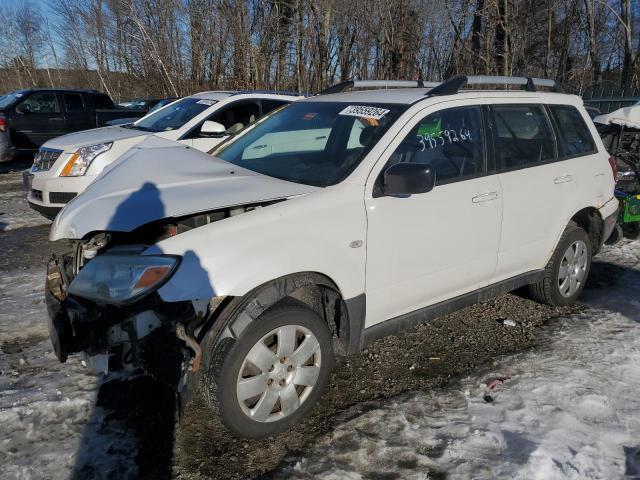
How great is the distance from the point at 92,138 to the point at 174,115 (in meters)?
1.28

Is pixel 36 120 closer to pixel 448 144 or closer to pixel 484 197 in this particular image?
pixel 448 144

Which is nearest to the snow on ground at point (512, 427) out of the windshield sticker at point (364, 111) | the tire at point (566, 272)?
the tire at point (566, 272)

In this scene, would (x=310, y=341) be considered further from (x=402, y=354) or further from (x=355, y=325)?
(x=402, y=354)

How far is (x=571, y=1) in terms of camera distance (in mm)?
21906

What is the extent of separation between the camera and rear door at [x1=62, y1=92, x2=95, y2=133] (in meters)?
13.5

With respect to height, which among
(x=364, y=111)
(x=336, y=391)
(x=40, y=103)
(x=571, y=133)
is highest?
(x=40, y=103)

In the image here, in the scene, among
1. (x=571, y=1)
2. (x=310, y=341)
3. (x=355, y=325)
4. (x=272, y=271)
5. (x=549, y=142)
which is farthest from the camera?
(x=571, y=1)

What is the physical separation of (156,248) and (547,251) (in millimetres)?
3206

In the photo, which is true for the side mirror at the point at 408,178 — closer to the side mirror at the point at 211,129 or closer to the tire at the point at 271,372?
the tire at the point at 271,372

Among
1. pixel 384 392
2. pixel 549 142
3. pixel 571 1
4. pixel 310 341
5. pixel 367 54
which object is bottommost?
pixel 384 392

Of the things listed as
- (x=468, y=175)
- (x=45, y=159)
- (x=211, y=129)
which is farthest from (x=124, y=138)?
(x=468, y=175)

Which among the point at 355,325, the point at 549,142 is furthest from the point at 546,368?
the point at 549,142

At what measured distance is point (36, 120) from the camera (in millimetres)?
12984

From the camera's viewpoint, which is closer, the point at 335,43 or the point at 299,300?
the point at 299,300
